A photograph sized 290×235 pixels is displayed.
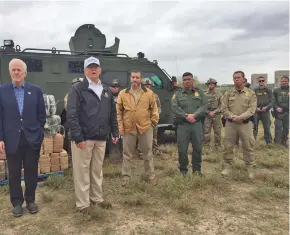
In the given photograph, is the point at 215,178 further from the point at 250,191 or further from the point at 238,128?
the point at 238,128

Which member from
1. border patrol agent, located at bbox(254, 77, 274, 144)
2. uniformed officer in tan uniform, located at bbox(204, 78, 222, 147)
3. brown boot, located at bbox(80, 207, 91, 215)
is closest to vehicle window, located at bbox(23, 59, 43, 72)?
brown boot, located at bbox(80, 207, 91, 215)

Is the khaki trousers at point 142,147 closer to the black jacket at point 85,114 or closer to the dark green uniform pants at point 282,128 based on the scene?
the black jacket at point 85,114

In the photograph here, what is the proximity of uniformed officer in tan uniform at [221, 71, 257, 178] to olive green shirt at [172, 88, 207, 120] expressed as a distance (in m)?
0.53

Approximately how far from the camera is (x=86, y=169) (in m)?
3.42

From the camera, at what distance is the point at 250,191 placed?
14.2ft

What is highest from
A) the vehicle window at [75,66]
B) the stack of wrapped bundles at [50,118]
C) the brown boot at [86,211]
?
the vehicle window at [75,66]

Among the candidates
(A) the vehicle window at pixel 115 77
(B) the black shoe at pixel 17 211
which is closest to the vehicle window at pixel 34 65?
(A) the vehicle window at pixel 115 77

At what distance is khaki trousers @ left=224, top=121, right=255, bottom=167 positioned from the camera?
4.86 meters

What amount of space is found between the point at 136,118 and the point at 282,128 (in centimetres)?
A: 470

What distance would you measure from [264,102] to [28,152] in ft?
18.9

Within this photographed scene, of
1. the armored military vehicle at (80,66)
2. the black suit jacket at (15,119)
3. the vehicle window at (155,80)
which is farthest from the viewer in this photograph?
the vehicle window at (155,80)

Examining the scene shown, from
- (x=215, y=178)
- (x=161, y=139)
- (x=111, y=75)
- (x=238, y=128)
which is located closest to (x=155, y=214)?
(x=215, y=178)

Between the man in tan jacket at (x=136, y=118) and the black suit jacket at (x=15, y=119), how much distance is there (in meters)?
1.37

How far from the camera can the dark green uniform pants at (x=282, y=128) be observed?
24.1ft
